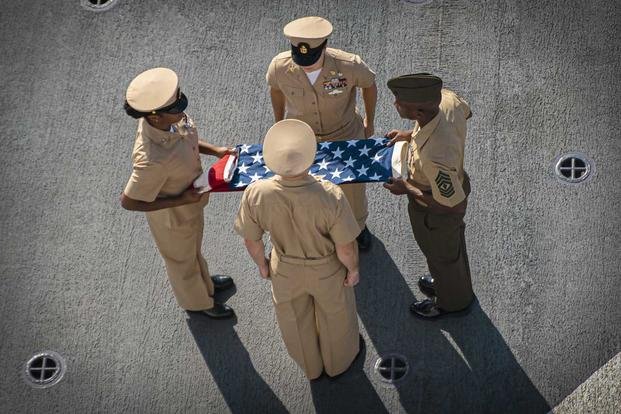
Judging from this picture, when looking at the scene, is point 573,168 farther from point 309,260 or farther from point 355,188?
point 309,260

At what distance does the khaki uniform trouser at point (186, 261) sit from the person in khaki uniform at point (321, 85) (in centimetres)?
113

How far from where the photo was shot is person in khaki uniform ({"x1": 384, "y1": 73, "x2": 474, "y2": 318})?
6637mm

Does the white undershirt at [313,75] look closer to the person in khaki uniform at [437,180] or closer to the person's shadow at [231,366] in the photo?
the person in khaki uniform at [437,180]

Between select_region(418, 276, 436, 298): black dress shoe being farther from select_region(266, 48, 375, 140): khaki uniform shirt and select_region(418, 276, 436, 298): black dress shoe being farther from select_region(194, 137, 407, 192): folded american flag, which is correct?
select_region(266, 48, 375, 140): khaki uniform shirt

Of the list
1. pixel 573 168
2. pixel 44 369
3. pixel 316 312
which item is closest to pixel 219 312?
pixel 316 312

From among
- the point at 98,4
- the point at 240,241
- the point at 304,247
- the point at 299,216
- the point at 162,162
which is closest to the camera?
the point at 299,216

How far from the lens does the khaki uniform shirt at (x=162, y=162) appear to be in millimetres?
6770

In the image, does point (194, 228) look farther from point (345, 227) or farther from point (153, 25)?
point (153, 25)

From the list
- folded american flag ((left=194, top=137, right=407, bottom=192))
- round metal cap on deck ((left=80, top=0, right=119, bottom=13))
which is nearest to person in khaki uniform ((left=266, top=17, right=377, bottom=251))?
folded american flag ((left=194, top=137, right=407, bottom=192))

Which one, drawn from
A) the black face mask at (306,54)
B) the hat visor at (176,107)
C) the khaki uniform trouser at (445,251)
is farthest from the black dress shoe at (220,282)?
the black face mask at (306,54)

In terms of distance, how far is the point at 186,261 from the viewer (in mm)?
7559

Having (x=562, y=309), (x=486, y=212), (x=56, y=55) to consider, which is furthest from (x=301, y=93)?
(x=56, y=55)

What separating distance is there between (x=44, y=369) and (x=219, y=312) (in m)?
1.41

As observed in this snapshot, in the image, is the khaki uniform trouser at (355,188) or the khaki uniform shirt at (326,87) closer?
the khaki uniform shirt at (326,87)
